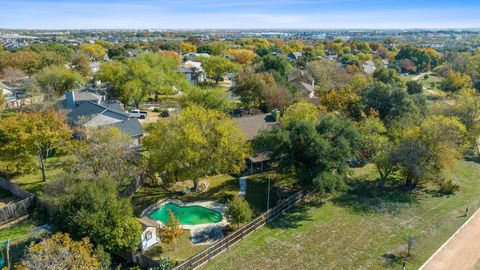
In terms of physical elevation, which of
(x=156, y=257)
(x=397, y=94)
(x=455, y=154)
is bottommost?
(x=156, y=257)

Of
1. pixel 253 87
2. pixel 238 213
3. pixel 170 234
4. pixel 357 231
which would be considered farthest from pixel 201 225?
pixel 253 87

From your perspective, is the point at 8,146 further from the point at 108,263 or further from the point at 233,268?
the point at 233,268

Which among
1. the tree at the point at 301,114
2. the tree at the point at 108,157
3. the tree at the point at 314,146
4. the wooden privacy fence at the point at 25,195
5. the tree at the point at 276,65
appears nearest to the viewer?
the wooden privacy fence at the point at 25,195

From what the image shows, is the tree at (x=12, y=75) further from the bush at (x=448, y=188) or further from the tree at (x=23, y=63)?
the bush at (x=448, y=188)

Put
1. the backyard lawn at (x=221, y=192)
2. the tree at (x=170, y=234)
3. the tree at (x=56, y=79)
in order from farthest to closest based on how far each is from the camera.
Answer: the tree at (x=56, y=79) → the backyard lawn at (x=221, y=192) → the tree at (x=170, y=234)

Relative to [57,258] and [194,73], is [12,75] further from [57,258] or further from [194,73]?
[57,258]

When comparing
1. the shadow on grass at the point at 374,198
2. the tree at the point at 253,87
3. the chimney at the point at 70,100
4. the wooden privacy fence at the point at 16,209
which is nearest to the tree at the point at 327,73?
the tree at the point at 253,87

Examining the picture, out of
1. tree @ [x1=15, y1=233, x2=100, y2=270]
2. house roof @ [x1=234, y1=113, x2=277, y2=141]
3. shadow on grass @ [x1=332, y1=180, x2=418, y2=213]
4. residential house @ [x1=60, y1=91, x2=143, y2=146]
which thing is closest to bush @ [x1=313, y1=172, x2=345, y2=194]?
shadow on grass @ [x1=332, y1=180, x2=418, y2=213]

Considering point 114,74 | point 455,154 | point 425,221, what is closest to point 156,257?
point 425,221
